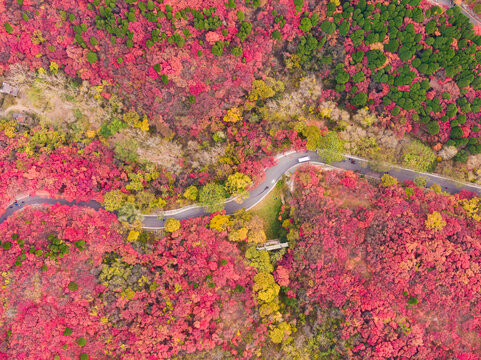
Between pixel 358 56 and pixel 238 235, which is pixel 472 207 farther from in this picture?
pixel 238 235

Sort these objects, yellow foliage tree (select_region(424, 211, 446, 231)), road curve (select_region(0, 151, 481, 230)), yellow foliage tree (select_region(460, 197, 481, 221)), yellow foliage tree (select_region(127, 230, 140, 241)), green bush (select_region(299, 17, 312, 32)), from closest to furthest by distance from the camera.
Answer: yellow foliage tree (select_region(424, 211, 446, 231)) → yellow foliage tree (select_region(127, 230, 140, 241)) → yellow foliage tree (select_region(460, 197, 481, 221)) → road curve (select_region(0, 151, 481, 230)) → green bush (select_region(299, 17, 312, 32))

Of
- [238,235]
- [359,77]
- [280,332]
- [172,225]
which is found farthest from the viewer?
[359,77]

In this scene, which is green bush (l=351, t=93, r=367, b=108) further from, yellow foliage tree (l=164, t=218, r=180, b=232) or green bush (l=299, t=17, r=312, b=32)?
yellow foliage tree (l=164, t=218, r=180, b=232)

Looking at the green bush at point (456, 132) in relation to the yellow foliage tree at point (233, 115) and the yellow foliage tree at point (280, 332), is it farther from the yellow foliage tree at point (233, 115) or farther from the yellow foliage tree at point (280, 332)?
the yellow foliage tree at point (280, 332)

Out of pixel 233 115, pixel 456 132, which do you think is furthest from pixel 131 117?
pixel 456 132

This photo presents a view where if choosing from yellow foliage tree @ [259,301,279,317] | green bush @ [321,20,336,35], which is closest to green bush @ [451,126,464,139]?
green bush @ [321,20,336,35]
